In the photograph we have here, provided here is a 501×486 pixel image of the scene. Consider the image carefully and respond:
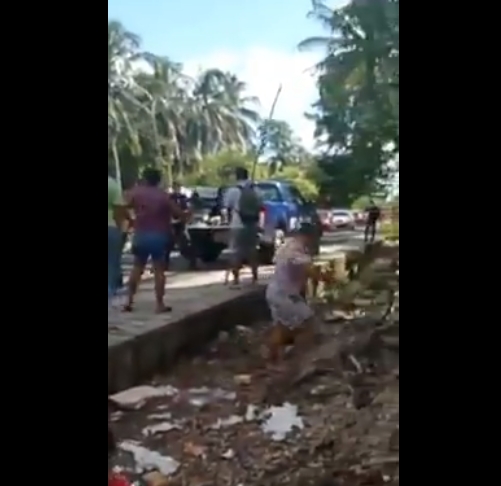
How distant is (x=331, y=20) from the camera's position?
174cm

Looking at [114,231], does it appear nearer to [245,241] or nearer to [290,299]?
[245,241]

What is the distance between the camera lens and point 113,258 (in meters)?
1.78

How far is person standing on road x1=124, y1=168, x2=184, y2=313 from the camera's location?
1783 mm

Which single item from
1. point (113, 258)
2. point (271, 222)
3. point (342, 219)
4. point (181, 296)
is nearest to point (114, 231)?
point (113, 258)

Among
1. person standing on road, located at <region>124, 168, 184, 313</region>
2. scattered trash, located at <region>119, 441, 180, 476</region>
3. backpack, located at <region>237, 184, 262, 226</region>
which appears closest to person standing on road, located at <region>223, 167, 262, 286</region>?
backpack, located at <region>237, 184, 262, 226</region>

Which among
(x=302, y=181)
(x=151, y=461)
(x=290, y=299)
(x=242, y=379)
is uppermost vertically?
(x=302, y=181)

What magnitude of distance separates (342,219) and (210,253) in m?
0.30

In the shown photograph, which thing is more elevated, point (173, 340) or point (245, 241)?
point (245, 241)
